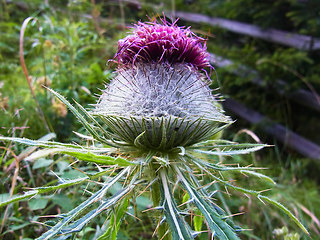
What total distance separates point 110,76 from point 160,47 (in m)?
0.61

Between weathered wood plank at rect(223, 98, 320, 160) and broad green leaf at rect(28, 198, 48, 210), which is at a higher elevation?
broad green leaf at rect(28, 198, 48, 210)

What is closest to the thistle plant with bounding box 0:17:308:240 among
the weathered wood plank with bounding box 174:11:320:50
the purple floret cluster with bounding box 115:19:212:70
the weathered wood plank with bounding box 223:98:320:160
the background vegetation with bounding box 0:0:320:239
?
the purple floret cluster with bounding box 115:19:212:70

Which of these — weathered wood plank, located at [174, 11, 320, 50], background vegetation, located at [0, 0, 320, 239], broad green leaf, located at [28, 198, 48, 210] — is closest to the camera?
broad green leaf, located at [28, 198, 48, 210]

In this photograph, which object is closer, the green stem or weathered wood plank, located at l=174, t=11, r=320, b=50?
the green stem

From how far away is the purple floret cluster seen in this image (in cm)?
151

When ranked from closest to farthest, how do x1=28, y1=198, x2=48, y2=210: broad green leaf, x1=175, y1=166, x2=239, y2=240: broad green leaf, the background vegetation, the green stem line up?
x1=175, y1=166, x2=239, y2=240: broad green leaf, the green stem, x1=28, y1=198, x2=48, y2=210: broad green leaf, the background vegetation

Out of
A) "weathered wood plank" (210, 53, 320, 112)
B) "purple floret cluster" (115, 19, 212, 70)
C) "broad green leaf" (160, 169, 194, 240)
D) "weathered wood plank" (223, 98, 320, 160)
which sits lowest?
"weathered wood plank" (223, 98, 320, 160)

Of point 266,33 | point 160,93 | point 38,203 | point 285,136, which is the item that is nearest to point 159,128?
point 160,93

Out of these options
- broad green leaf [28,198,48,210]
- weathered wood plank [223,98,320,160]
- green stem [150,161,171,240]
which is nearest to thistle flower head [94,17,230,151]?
green stem [150,161,171,240]

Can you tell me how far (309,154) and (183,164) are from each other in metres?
3.62

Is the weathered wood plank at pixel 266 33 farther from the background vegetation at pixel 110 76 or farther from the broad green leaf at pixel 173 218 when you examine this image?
the broad green leaf at pixel 173 218

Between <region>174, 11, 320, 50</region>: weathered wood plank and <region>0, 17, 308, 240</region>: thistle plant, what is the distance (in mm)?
3451

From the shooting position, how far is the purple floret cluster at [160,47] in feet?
4.96

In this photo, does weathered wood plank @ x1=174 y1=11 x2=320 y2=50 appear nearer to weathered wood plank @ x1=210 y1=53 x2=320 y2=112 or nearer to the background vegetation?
the background vegetation
